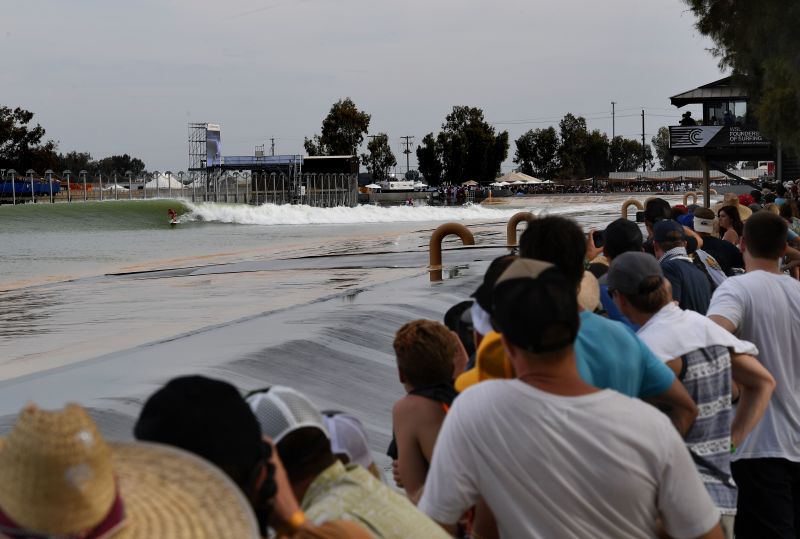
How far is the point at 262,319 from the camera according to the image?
9.77m

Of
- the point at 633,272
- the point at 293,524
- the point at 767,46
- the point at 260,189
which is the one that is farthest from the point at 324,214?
the point at 293,524

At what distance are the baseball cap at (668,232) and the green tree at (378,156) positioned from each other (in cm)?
12290

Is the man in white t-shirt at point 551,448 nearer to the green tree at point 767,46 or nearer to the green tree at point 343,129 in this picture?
the green tree at point 767,46

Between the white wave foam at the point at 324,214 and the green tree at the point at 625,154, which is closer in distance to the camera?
the white wave foam at the point at 324,214

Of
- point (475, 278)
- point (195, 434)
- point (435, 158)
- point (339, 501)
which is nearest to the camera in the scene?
point (195, 434)

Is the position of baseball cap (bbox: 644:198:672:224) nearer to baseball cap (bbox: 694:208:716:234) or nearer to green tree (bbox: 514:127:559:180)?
baseball cap (bbox: 694:208:716:234)

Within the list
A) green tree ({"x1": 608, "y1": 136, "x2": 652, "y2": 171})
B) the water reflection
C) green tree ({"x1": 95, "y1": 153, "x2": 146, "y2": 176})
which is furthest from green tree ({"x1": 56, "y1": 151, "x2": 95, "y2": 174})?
the water reflection

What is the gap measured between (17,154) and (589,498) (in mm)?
110601

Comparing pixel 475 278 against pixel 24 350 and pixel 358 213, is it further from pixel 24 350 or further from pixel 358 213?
pixel 358 213

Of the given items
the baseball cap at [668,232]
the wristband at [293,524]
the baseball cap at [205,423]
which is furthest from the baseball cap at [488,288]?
the baseball cap at [668,232]

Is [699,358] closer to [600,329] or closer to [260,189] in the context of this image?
[600,329]

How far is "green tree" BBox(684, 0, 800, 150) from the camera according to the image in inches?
1016

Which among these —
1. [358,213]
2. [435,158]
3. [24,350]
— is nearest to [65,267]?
[24,350]

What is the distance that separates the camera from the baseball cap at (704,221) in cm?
833
